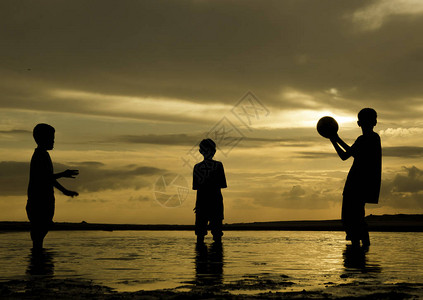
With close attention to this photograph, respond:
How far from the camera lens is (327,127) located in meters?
11.6

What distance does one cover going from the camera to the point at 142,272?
319 inches

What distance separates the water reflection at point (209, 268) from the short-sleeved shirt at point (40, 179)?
3.22 metres

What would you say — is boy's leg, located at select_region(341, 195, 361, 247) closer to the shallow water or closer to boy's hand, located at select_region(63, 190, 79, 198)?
the shallow water

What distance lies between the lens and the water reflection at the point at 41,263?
7965 mm

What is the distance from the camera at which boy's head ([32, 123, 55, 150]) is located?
12062mm

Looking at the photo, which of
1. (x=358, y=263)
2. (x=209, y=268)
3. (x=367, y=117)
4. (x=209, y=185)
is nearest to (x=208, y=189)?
(x=209, y=185)

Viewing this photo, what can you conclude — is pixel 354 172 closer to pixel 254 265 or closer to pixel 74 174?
pixel 254 265

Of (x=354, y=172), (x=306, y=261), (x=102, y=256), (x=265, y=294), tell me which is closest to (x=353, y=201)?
(x=354, y=172)

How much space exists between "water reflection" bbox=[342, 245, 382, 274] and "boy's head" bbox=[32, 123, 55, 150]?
20.0 feet

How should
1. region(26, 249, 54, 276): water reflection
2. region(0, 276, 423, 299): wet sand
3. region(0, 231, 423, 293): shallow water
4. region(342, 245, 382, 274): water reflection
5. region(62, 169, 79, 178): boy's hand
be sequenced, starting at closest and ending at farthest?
region(0, 276, 423, 299): wet sand
region(0, 231, 423, 293): shallow water
region(26, 249, 54, 276): water reflection
region(342, 245, 382, 274): water reflection
region(62, 169, 79, 178): boy's hand

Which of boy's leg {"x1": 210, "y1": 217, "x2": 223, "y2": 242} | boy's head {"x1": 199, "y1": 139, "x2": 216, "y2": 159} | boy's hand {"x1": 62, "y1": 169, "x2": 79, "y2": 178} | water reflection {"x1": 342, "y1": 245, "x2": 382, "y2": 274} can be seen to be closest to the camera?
water reflection {"x1": 342, "y1": 245, "x2": 382, "y2": 274}

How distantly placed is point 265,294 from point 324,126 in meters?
6.25

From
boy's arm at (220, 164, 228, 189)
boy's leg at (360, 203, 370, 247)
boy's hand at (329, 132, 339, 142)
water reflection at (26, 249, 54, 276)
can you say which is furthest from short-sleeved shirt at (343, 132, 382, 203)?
water reflection at (26, 249, 54, 276)

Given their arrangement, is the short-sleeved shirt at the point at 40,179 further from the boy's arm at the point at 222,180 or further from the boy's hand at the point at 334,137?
the boy's hand at the point at 334,137
